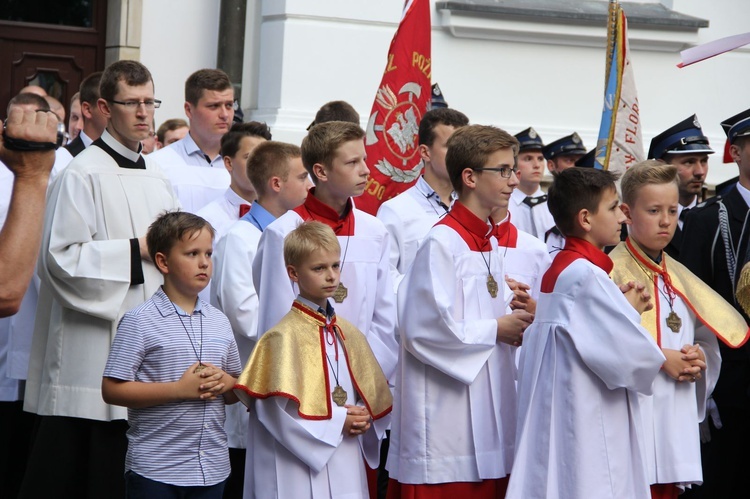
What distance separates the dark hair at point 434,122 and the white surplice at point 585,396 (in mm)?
1850

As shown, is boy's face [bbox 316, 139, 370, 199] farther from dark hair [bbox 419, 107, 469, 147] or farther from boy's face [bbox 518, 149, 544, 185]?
boy's face [bbox 518, 149, 544, 185]

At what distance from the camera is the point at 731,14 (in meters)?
11.7

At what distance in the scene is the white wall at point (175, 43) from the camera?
35.0ft

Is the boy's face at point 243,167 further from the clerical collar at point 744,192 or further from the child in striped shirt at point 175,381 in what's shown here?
the clerical collar at point 744,192

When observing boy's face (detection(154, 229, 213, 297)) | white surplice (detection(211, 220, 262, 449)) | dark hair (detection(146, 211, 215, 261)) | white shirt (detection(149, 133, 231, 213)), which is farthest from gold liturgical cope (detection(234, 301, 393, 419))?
white shirt (detection(149, 133, 231, 213))

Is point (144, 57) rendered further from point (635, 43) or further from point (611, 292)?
point (611, 292)

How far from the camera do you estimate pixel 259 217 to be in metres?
6.35

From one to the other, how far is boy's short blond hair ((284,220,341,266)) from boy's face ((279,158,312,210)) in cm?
110

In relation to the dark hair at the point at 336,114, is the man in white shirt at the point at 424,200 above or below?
below

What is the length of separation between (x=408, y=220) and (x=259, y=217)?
31.6 inches

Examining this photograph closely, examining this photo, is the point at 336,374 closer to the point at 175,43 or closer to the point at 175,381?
the point at 175,381

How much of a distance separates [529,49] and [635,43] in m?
0.99

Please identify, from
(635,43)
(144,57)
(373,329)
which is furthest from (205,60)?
(373,329)

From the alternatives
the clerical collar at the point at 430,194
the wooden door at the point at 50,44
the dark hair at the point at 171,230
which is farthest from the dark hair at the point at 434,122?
the wooden door at the point at 50,44
